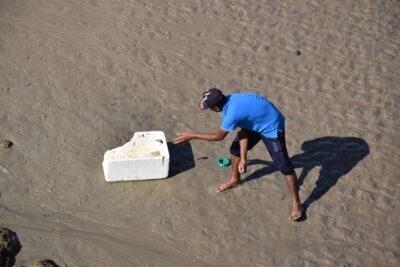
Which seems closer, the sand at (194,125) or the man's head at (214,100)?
the man's head at (214,100)

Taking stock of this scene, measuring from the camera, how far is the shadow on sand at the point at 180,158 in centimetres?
636

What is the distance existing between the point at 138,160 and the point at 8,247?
160cm

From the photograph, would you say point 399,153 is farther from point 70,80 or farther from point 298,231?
point 70,80

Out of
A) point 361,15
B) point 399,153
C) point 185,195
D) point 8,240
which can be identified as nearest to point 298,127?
point 399,153

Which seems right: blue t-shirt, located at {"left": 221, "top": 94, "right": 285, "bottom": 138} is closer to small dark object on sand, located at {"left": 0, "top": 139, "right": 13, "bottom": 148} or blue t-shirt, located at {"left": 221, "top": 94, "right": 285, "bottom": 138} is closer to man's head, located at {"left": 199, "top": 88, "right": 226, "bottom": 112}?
man's head, located at {"left": 199, "top": 88, "right": 226, "bottom": 112}

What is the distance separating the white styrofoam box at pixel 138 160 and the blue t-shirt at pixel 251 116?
3.34 ft

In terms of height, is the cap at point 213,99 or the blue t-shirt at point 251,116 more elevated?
the cap at point 213,99

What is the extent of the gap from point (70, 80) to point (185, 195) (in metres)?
2.51

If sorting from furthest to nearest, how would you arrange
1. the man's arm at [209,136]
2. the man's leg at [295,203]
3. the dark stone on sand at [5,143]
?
the dark stone on sand at [5,143]
the man's leg at [295,203]
the man's arm at [209,136]

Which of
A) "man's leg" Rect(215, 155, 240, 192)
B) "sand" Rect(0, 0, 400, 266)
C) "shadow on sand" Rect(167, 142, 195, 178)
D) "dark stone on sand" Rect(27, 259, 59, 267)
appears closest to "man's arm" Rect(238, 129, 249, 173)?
"man's leg" Rect(215, 155, 240, 192)

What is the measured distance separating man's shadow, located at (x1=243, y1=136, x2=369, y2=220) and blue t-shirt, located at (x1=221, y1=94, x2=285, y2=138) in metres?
1.09

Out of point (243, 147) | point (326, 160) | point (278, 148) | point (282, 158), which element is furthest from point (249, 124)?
point (326, 160)

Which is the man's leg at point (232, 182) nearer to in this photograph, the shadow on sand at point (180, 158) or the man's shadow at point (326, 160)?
the man's shadow at point (326, 160)

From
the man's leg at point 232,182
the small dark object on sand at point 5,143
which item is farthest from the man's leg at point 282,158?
the small dark object on sand at point 5,143
